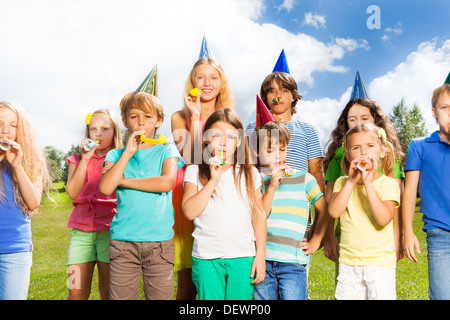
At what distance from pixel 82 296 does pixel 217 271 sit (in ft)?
4.86

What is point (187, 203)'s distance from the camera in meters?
2.91

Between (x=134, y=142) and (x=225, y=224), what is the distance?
0.96m

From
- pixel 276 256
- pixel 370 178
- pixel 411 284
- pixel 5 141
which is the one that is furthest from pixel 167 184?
pixel 411 284

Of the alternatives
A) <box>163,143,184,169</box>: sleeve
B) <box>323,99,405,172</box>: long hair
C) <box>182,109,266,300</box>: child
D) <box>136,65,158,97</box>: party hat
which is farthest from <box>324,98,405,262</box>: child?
<box>136,65,158,97</box>: party hat

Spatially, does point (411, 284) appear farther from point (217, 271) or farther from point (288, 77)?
point (217, 271)

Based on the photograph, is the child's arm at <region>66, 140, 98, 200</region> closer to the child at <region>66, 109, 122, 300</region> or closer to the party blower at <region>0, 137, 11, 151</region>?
the child at <region>66, 109, 122, 300</region>

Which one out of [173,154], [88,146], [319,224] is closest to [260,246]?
[319,224]

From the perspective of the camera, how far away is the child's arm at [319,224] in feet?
10.7

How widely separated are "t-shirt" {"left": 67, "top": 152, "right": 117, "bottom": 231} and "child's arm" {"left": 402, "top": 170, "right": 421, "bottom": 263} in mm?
2556

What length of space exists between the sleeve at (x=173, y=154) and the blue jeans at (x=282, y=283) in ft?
3.60

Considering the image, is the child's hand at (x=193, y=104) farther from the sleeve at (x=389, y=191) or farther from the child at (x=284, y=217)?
the sleeve at (x=389, y=191)

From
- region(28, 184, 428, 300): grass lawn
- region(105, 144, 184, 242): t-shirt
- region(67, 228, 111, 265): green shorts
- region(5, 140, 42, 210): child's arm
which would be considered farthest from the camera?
region(28, 184, 428, 300): grass lawn

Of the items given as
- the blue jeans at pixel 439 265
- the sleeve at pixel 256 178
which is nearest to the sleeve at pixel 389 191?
the blue jeans at pixel 439 265

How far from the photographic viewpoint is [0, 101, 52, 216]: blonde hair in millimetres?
3292
